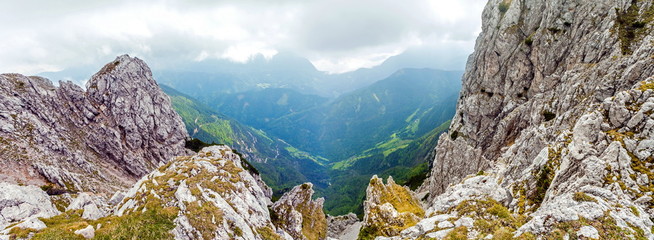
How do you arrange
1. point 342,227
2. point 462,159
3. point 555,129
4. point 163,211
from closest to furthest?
point 163,211 < point 555,129 < point 462,159 < point 342,227

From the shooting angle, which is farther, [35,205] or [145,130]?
[145,130]

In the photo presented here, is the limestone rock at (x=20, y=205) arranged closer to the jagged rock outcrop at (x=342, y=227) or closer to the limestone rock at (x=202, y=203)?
the limestone rock at (x=202, y=203)

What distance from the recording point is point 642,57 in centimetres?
4775

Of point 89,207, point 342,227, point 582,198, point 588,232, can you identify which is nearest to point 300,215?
point 89,207

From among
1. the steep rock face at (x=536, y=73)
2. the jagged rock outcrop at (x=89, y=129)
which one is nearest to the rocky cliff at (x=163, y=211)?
the jagged rock outcrop at (x=89, y=129)

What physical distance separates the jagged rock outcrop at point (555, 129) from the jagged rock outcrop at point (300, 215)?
143 ft

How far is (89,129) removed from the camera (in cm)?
9869

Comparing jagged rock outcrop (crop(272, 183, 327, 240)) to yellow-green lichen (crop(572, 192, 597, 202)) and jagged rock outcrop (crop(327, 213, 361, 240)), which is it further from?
yellow-green lichen (crop(572, 192, 597, 202))

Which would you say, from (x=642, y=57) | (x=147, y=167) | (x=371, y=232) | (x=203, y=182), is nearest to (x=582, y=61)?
(x=642, y=57)

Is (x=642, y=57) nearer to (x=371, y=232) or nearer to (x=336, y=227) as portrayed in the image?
(x=371, y=232)

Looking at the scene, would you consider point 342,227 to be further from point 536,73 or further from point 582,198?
point 582,198

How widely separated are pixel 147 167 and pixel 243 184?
7659 centimetres

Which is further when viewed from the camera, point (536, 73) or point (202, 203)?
point (536, 73)

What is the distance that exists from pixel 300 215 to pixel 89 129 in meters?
85.2
